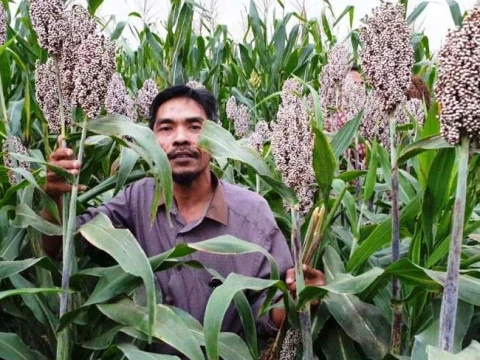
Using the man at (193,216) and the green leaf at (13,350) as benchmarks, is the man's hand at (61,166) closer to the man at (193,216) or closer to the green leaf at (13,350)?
the man at (193,216)

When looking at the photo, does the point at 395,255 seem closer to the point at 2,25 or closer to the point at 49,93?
the point at 49,93

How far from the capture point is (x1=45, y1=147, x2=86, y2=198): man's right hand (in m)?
1.77

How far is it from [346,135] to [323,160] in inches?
14.3

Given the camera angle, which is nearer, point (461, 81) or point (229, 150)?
point (461, 81)

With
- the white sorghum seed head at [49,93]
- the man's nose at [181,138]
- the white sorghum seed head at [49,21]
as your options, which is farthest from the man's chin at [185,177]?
the white sorghum seed head at [49,21]

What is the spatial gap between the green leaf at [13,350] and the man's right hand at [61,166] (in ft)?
1.27

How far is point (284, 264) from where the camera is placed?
2.18 meters

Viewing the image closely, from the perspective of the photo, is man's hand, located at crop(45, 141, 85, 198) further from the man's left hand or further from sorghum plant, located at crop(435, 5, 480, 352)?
sorghum plant, located at crop(435, 5, 480, 352)

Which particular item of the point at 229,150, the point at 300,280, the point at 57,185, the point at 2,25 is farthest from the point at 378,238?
the point at 2,25

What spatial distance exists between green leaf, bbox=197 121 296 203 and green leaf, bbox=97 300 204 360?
1.26 feet

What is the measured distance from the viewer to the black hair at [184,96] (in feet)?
8.23

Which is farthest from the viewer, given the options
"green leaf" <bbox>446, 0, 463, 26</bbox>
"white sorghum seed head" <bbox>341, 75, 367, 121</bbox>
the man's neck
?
"green leaf" <bbox>446, 0, 463, 26</bbox>

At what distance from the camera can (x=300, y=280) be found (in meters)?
1.64

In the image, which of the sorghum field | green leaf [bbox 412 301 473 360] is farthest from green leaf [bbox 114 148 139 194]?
green leaf [bbox 412 301 473 360]
